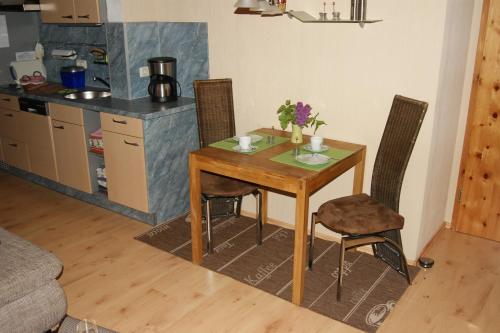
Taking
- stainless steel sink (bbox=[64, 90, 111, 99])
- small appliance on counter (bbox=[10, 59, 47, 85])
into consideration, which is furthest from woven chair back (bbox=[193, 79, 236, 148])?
small appliance on counter (bbox=[10, 59, 47, 85])

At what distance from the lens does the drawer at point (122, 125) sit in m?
3.38

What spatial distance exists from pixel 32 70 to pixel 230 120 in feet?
8.03

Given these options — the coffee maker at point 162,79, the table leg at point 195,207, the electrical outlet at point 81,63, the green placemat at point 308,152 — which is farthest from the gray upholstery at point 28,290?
the electrical outlet at point 81,63

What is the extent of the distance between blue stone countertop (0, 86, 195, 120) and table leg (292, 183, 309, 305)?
1414 millimetres

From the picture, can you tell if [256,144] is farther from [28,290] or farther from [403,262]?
[28,290]

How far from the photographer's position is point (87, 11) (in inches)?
151

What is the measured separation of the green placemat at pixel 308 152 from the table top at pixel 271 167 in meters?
0.03

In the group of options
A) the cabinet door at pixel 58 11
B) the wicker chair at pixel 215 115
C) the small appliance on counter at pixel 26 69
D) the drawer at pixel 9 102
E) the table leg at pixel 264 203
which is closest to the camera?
the wicker chair at pixel 215 115

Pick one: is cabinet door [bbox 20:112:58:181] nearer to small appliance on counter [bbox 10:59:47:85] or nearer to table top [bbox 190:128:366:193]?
small appliance on counter [bbox 10:59:47:85]

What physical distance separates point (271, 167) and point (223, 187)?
1.85ft

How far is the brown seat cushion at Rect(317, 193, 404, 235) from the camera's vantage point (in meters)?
2.58

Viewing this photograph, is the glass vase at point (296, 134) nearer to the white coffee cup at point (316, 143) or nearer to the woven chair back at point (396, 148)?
the white coffee cup at point (316, 143)

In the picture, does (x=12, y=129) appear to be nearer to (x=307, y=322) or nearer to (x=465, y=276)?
(x=307, y=322)

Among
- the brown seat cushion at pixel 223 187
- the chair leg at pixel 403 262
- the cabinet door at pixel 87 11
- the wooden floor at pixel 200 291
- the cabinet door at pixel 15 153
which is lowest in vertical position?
the wooden floor at pixel 200 291
